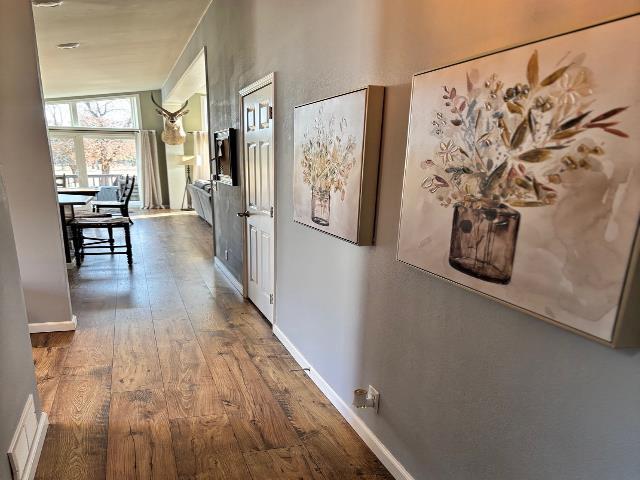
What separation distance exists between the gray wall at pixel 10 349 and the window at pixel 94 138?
8825 millimetres

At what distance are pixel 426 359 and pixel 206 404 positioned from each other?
136cm

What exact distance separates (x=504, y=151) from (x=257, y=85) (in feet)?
8.13

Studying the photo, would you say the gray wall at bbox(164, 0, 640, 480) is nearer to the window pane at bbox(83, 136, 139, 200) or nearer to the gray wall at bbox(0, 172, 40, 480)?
the gray wall at bbox(0, 172, 40, 480)

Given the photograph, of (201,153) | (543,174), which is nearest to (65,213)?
(201,153)

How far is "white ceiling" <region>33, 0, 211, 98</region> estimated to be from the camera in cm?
397

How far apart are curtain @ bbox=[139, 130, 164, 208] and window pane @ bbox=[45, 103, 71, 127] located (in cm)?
162

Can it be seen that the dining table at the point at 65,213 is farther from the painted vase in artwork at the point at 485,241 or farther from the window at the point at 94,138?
the window at the point at 94,138

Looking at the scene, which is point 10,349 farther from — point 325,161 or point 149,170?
point 149,170

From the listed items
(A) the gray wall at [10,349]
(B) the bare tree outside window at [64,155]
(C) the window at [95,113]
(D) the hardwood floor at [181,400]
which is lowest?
(D) the hardwood floor at [181,400]

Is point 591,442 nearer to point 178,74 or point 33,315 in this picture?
point 33,315

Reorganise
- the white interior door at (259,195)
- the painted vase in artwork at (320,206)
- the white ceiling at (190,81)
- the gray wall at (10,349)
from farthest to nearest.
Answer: the white ceiling at (190,81), the white interior door at (259,195), the painted vase in artwork at (320,206), the gray wall at (10,349)

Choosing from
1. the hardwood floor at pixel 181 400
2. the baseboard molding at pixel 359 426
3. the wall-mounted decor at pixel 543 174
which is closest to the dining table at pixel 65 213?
the hardwood floor at pixel 181 400

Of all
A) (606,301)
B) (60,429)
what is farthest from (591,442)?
A: (60,429)

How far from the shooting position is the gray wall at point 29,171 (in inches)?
102
